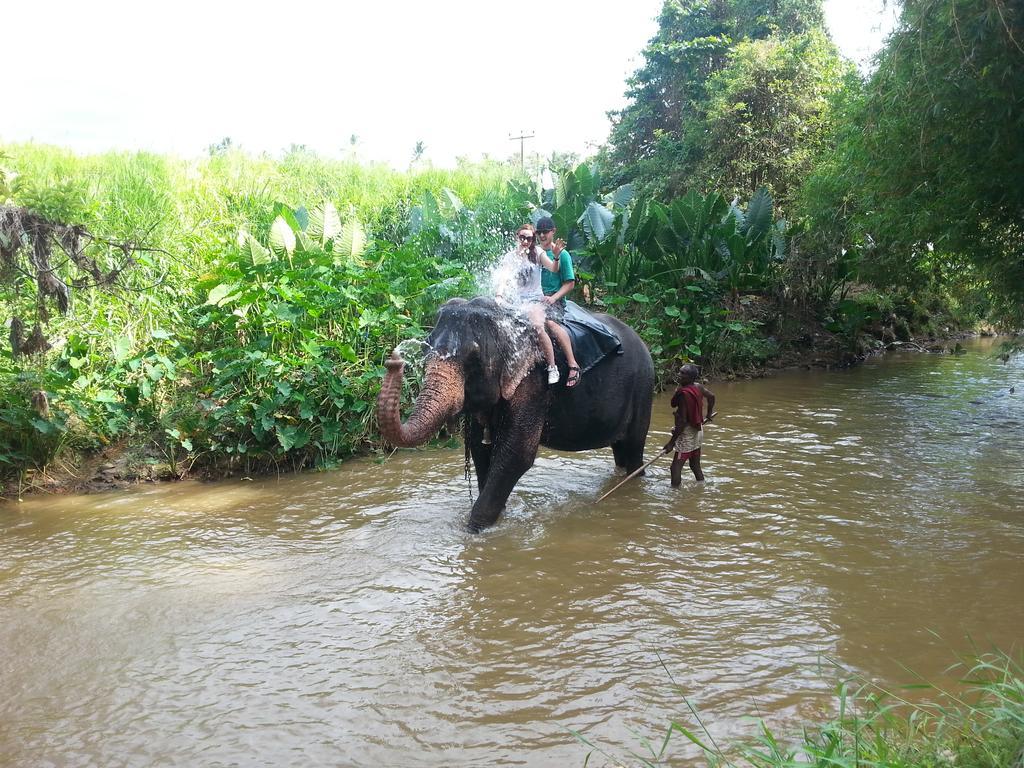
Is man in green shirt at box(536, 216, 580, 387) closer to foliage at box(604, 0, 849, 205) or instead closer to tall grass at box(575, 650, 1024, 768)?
tall grass at box(575, 650, 1024, 768)

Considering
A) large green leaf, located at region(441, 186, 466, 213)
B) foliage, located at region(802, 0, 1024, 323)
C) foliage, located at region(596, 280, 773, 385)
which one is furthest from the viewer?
large green leaf, located at region(441, 186, 466, 213)

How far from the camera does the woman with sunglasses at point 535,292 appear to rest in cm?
573

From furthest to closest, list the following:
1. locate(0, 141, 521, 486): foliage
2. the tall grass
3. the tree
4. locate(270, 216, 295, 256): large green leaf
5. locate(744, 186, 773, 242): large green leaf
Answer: the tree < locate(744, 186, 773, 242): large green leaf < locate(270, 216, 295, 256): large green leaf < locate(0, 141, 521, 486): foliage < the tall grass

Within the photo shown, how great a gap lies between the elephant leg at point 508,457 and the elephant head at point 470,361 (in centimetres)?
21

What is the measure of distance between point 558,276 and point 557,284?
0.06m

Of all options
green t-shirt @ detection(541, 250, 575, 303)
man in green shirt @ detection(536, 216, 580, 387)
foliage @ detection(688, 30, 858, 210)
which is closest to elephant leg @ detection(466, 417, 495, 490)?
man in green shirt @ detection(536, 216, 580, 387)

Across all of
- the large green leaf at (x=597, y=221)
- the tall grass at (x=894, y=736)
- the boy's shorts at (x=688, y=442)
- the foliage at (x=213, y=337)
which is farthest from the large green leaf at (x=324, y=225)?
the tall grass at (x=894, y=736)

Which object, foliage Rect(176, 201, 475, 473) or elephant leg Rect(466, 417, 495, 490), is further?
foliage Rect(176, 201, 475, 473)

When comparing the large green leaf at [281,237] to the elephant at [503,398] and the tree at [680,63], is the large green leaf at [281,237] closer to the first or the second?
the elephant at [503,398]

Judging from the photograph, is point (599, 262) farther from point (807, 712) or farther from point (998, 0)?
point (807, 712)

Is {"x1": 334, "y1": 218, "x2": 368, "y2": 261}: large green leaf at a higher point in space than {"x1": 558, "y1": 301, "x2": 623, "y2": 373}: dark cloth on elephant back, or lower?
higher

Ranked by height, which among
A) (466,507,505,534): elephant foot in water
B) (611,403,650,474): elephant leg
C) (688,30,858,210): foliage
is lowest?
(466,507,505,534): elephant foot in water

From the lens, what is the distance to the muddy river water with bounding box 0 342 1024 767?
334 centimetres

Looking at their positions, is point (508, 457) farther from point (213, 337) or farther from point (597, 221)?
point (597, 221)
